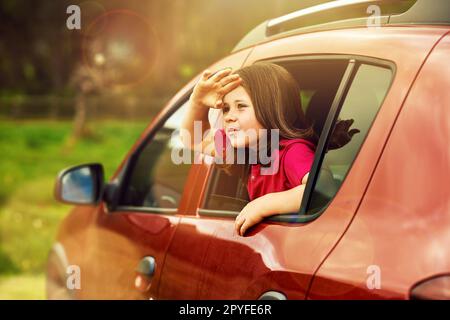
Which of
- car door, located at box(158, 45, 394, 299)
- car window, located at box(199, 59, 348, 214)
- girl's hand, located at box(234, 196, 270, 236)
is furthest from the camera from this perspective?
car window, located at box(199, 59, 348, 214)

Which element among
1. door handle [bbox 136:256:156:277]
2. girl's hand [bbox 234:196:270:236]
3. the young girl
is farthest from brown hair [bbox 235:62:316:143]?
door handle [bbox 136:256:156:277]

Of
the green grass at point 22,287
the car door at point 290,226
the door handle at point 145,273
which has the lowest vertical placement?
the green grass at point 22,287

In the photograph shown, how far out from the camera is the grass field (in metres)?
9.54

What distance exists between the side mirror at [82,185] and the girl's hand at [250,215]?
154 cm

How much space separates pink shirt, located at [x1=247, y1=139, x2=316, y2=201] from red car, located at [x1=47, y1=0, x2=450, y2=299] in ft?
0.14

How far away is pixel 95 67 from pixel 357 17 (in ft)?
89.7

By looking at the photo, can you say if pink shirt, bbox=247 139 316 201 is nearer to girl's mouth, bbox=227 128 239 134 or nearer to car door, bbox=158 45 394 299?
car door, bbox=158 45 394 299

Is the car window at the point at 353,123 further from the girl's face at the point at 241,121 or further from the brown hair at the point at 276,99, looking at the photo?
the girl's face at the point at 241,121

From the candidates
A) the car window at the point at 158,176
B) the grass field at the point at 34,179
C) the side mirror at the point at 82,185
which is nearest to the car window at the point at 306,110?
the car window at the point at 158,176

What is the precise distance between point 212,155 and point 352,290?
1.13 meters

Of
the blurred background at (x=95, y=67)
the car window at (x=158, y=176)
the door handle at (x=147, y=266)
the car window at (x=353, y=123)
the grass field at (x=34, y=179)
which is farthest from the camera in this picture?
the blurred background at (x=95, y=67)

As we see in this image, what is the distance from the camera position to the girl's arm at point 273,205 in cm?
243

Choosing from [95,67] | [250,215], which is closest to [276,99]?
[250,215]
